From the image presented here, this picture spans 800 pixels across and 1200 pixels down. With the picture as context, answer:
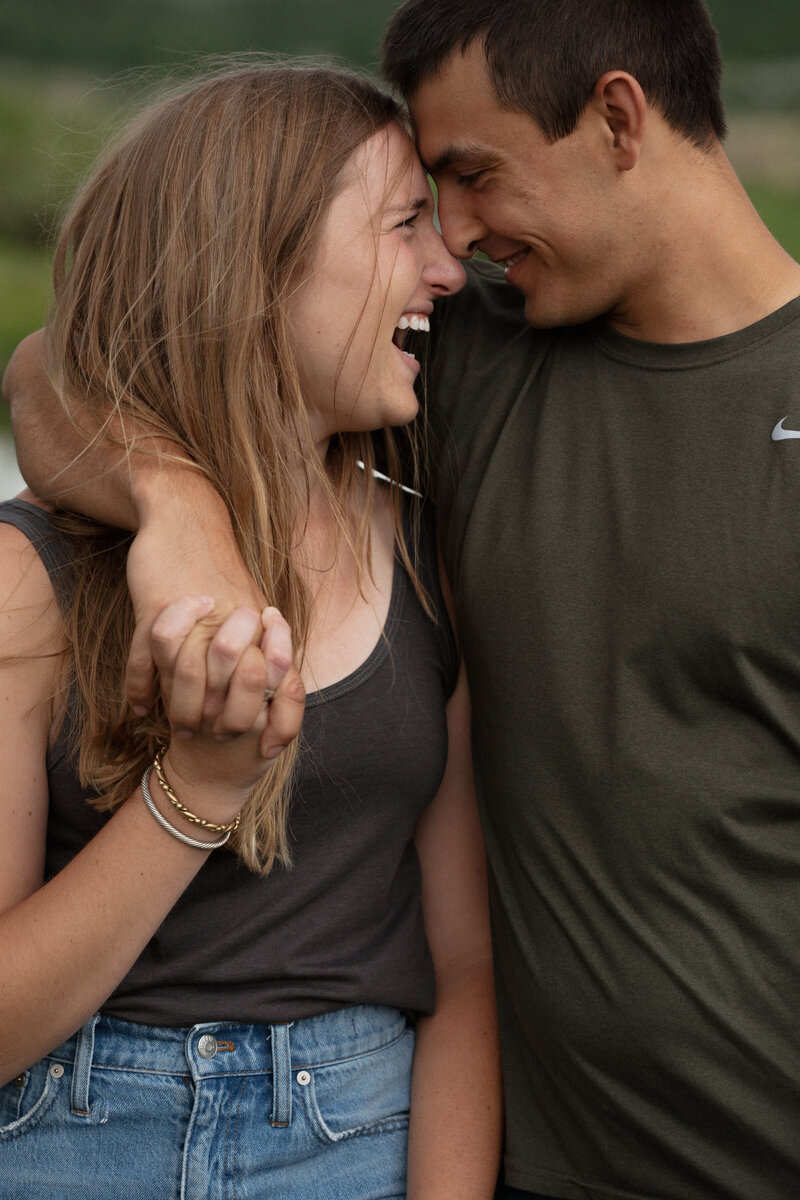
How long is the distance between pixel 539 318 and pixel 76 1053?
1.11 meters

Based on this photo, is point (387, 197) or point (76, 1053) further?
point (387, 197)

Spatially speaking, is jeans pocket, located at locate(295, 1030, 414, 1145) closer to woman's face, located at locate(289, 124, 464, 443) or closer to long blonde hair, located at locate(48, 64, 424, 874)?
long blonde hair, located at locate(48, 64, 424, 874)

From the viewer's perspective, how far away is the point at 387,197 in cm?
165

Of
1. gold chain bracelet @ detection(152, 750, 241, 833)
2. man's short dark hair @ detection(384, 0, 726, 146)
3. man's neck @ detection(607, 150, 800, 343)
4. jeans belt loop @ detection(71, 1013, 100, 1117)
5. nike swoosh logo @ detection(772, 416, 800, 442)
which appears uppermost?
man's short dark hair @ detection(384, 0, 726, 146)

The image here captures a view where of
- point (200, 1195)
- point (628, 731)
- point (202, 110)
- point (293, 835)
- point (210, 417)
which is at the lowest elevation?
point (200, 1195)

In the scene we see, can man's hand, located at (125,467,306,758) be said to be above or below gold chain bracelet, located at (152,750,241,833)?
above

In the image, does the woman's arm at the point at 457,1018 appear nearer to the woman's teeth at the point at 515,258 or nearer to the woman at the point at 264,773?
the woman at the point at 264,773

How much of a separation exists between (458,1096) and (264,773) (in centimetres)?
58

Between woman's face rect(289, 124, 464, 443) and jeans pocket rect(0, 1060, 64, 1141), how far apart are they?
89 centimetres

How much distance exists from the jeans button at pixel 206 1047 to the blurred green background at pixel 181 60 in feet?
20.7

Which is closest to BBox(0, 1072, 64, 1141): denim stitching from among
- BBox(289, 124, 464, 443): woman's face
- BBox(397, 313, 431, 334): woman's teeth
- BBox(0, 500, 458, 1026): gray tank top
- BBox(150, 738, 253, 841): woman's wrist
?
BBox(0, 500, 458, 1026): gray tank top

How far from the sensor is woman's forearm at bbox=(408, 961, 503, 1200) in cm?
158

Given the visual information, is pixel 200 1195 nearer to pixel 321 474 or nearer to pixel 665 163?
pixel 321 474

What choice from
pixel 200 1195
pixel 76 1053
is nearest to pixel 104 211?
pixel 76 1053
